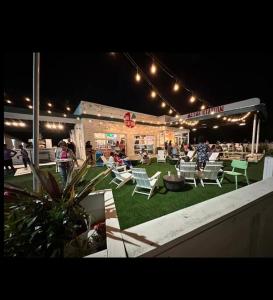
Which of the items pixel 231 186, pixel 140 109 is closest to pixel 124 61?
pixel 231 186

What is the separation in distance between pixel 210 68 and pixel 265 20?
19.0 feet

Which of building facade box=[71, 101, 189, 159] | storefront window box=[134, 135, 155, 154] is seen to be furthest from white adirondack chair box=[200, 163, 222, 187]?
storefront window box=[134, 135, 155, 154]

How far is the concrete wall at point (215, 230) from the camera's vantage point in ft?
3.36

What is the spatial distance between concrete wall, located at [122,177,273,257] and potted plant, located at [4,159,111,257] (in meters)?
0.49

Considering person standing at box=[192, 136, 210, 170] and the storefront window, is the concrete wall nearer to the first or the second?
person standing at box=[192, 136, 210, 170]

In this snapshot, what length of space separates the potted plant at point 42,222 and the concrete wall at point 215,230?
492 mm

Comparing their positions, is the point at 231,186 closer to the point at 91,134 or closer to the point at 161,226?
the point at 161,226

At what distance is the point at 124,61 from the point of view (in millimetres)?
4730

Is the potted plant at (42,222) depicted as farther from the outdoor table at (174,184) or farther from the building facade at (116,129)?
the building facade at (116,129)

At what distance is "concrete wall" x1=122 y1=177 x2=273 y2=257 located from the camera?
1024 mm

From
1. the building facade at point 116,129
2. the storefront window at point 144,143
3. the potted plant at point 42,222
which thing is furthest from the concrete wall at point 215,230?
the storefront window at point 144,143

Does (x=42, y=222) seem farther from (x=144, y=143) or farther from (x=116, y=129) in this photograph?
(x=144, y=143)

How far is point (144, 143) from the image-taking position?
14867 millimetres

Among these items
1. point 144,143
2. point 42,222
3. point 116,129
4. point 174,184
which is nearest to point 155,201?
point 174,184
